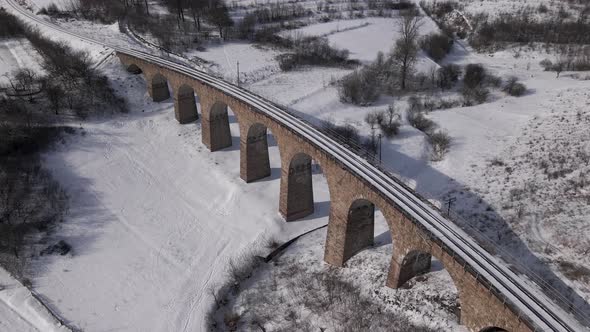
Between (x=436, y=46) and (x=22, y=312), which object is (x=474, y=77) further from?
(x=22, y=312)

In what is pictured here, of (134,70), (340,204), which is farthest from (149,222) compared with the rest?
(134,70)

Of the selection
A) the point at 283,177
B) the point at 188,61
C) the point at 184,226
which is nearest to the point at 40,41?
the point at 188,61

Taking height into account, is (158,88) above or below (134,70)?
below

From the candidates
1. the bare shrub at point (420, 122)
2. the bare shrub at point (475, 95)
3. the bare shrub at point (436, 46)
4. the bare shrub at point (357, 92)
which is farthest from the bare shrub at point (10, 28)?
the bare shrub at point (475, 95)

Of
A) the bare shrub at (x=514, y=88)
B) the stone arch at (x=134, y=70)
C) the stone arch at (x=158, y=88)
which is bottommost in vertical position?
the bare shrub at (x=514, y=88)

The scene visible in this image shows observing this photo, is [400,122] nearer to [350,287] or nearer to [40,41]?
[350,287]

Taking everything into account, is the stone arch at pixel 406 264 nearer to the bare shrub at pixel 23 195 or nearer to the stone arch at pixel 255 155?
the stone arch at pixel 255 155

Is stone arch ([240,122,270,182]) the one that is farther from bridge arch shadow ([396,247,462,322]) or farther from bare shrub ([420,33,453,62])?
bare shrub ([420,33,453,62])
